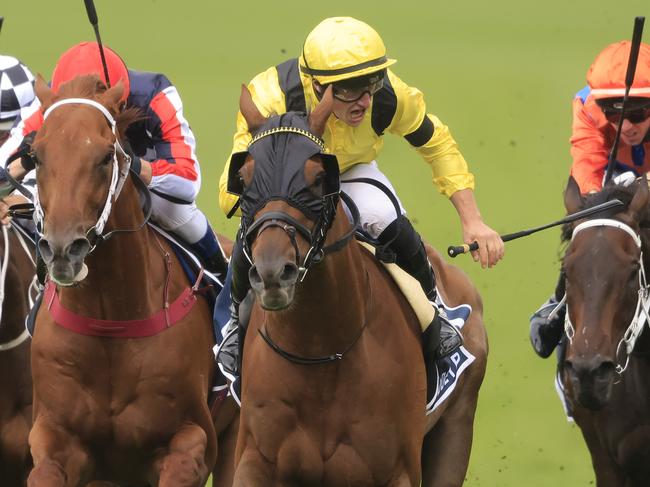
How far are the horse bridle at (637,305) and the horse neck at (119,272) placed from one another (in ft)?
4.69

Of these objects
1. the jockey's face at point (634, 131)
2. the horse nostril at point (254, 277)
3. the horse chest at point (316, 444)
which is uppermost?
the horse nostril at point (254, 277)

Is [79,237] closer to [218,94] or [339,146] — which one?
[339,146]

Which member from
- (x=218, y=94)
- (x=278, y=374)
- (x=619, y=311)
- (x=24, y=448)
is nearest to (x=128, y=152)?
A: (x=278, y=374)

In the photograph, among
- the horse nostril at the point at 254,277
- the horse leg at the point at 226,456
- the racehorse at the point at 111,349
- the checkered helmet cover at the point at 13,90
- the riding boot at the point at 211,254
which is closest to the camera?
the horse nostril at the point at 254,277

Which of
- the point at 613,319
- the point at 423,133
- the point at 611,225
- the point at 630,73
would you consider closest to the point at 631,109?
the point at 630,73

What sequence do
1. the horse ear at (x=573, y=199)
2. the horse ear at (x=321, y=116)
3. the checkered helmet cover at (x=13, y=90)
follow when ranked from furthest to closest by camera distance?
the checkered helmet cover at (x=13, y=90), the horse ear at (x=573, y=199), the horse ear at (x=321, y=116)

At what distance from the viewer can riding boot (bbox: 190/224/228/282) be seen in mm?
5707

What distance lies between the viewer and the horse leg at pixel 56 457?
15.6 feet

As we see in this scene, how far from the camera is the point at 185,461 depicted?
16.4 feet

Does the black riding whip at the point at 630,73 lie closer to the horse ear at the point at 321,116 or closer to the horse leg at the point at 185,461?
the horse ear at the point at 321,116

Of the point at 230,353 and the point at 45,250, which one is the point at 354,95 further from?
the point at 45,250

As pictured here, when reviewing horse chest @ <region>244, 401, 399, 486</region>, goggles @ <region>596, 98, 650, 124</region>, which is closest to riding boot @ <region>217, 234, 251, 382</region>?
horse chest @ <region>244, 401, 399, 486</region>

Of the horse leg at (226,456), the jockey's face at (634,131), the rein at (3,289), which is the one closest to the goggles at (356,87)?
the jockey's face at (634,131)

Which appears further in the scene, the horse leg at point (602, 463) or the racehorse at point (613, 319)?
the horse leg at point (602, 463)
